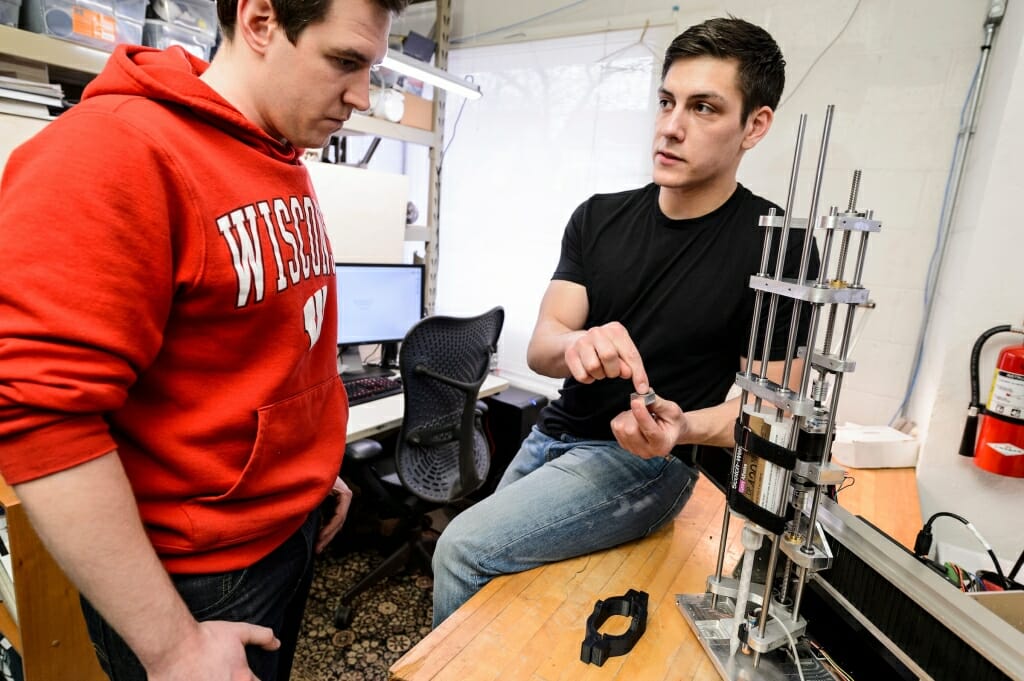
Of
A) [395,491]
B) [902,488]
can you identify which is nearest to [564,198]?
[395,491]

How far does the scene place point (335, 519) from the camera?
3.48 feet

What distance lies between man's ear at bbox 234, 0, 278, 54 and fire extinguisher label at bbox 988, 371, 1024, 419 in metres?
1.99

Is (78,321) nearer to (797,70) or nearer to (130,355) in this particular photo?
(130,355)

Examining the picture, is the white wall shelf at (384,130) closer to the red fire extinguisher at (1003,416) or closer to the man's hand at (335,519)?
the man's hand at (335,519)

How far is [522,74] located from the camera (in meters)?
2.92

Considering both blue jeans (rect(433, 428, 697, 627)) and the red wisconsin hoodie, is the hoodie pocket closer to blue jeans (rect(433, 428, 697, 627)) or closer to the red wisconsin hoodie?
the red wisconsin hoodie

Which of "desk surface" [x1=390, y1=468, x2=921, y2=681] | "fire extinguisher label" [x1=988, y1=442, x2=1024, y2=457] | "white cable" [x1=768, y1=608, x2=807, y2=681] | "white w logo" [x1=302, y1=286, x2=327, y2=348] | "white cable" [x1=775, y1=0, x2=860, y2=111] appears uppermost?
"white cable" [x1=775, y1=0, x2=860, y2=111]

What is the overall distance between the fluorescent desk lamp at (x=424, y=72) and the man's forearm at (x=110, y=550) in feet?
6.17

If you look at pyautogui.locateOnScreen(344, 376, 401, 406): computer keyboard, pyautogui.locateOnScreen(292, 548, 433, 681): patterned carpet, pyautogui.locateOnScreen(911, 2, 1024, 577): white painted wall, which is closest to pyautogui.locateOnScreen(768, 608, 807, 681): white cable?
pyautogui.locateOnScreen(911, 2, 1024, 577): white painted wall

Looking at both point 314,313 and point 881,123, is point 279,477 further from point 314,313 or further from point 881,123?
point 881,123

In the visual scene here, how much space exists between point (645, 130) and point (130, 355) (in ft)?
8.15

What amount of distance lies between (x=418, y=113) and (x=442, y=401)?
1648 millimetres

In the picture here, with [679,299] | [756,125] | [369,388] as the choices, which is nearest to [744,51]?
[756,125]

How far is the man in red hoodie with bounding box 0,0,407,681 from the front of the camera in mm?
498
